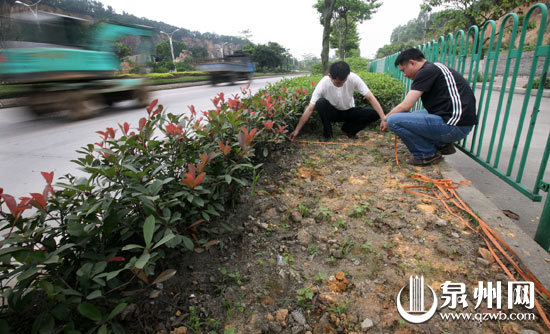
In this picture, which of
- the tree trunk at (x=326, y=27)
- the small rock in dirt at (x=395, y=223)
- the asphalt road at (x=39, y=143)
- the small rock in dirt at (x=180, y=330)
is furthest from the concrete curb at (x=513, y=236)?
the tree trunk at (x=326, y=27)

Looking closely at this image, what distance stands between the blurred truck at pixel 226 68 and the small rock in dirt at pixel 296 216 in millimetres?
14209

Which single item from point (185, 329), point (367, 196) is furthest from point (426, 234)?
point (185, 329)

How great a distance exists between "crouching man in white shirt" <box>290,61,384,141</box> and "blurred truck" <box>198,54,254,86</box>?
12.3 meters

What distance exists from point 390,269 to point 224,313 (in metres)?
0.96

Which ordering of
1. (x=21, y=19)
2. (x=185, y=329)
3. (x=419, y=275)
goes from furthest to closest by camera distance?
1. (x=21, y=19)
2. (x=419, y=275)
3. (x=185, y=329)

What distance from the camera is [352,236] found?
195 cm

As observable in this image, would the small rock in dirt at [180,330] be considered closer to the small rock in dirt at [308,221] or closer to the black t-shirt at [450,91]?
the small rock in dirt at [308,221]

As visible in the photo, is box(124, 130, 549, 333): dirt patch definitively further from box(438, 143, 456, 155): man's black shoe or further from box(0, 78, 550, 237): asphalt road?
box(438, 143, 456, 155): man's black shoe

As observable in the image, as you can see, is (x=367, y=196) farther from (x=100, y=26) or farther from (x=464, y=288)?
(x=100, y=26)

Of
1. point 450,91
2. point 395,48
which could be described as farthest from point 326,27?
point 395,48

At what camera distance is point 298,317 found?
138 centimetres

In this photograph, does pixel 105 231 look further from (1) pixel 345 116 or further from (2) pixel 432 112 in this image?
(1) pixel 345 116

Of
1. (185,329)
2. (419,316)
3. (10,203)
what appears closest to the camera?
(10,203)

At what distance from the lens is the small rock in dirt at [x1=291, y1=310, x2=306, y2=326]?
1361 mm
